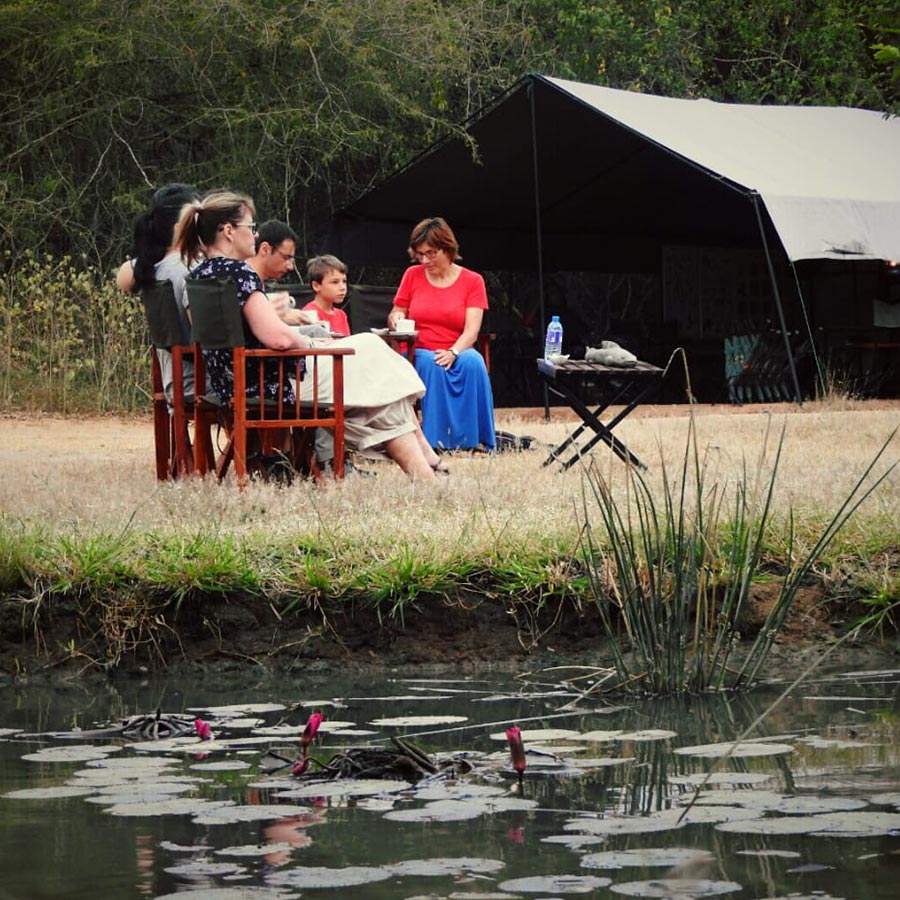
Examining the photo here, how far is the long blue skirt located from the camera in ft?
25.4

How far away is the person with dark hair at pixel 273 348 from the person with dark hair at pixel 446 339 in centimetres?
136

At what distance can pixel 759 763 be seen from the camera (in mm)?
2984

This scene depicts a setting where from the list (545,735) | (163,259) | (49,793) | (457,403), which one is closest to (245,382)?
(163,259)

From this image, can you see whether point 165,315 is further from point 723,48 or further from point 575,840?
point 723,48

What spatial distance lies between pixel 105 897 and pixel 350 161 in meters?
12.5

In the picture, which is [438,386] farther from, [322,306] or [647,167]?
[647,167]

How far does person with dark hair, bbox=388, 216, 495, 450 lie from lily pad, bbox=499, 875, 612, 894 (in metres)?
5.40

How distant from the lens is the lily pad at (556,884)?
7.21ft

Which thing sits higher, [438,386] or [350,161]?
[350,161]

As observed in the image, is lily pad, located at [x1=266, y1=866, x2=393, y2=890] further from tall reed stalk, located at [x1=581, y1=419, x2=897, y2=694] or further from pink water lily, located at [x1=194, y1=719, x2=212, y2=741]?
tall reed stalk, located at [x1=581, y1=419, x2=897, y2=694]

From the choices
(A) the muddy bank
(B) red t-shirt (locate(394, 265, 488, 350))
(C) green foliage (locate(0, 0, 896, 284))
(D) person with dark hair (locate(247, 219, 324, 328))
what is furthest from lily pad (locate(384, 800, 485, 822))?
(C) green foliage (locate(0, 0, 896, 284))

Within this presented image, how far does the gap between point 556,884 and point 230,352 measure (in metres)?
3.63

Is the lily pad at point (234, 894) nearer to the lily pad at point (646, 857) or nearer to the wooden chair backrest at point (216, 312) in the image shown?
the lily pad at point (646, 857)

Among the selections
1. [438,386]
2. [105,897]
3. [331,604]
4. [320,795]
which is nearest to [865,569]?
[331,604]
